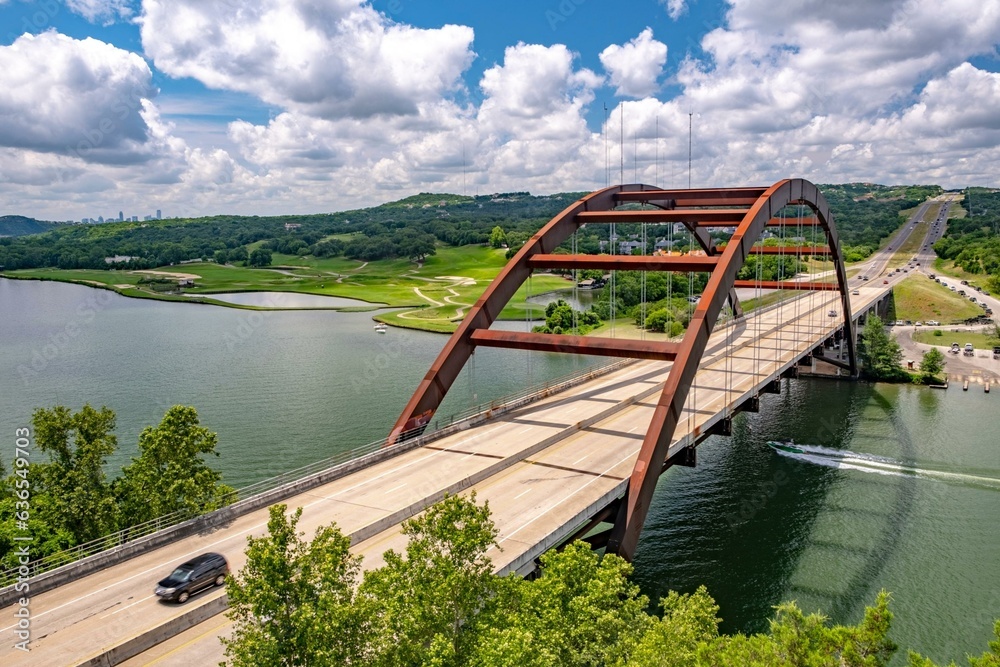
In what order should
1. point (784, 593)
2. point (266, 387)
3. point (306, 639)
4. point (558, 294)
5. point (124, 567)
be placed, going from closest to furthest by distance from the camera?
point (306, 639)
point (124, 567)
point (784, 593)
point (266, 387)
point (558, 294)

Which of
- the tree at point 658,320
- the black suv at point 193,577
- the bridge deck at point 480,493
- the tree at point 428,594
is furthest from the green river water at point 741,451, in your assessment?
the black suv at point 193,577

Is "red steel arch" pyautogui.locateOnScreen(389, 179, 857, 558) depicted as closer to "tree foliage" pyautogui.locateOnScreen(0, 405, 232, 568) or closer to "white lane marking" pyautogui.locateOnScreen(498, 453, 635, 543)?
"white lane marking" pyautogui.locateOnScreen(498, 453, 635, 543)

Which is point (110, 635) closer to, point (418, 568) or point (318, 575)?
point (318, 575)

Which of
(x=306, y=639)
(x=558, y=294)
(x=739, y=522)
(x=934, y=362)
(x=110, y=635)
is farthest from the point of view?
(x=558, y=294)

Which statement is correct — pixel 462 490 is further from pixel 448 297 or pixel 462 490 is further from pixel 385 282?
pixel 385 282

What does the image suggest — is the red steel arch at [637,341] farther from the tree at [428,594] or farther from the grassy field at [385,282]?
the grassy field at [385,282]

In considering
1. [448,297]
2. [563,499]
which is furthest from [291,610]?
[448,297]

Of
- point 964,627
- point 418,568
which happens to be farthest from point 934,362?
point 418,568

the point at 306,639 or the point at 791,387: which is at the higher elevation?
the point at 306,639
